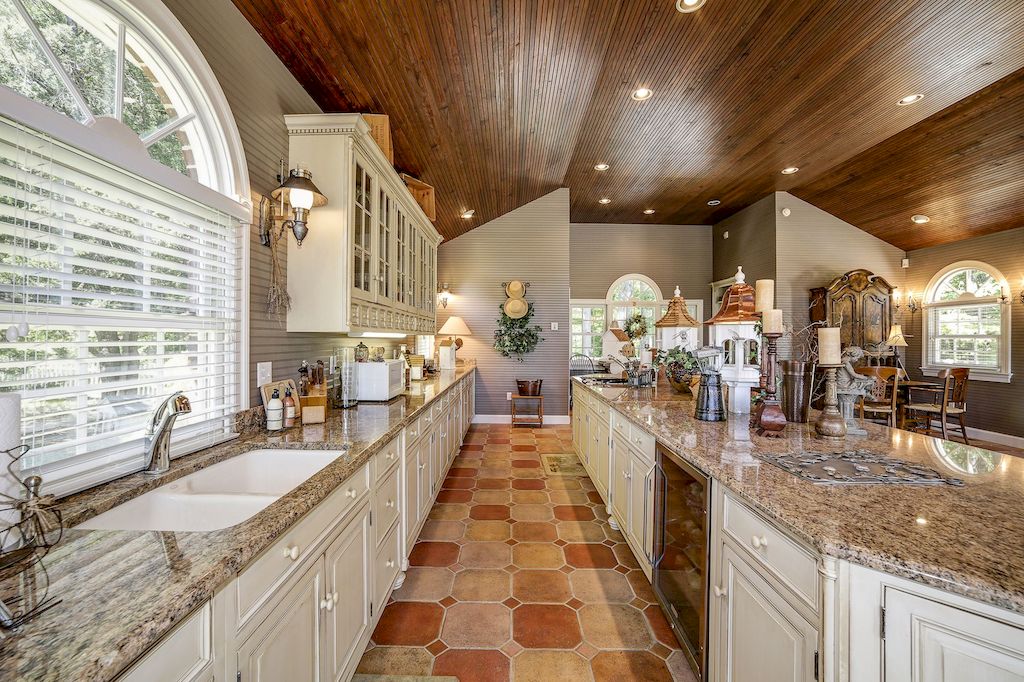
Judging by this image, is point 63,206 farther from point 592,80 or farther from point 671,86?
point 671,86

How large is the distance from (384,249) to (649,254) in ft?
20.0

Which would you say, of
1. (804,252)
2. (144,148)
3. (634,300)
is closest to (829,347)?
(144,148)

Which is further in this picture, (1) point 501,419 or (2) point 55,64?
(1) point 501,419

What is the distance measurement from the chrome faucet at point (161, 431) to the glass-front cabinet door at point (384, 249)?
1446 millimetres

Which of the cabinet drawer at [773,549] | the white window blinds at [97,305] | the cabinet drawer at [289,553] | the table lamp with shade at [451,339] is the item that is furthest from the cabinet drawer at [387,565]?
the table lamp with shade at [451,339]

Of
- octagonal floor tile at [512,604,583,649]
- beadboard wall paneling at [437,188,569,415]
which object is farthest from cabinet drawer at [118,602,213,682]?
beadboard wall paneling at [437,188,569,415]

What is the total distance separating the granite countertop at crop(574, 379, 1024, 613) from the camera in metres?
0.78

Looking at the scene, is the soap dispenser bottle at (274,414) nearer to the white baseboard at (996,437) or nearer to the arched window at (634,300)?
the arched window at (634,300)

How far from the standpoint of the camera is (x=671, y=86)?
3.49m

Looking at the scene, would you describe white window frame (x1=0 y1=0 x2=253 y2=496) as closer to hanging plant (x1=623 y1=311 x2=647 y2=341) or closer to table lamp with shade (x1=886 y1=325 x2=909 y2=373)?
hanging plant (x1=623 y1=311 x2=647 y2=341)

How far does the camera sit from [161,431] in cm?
125

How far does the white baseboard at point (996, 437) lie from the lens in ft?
17.1

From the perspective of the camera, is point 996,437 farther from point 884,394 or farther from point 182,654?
point 182,654

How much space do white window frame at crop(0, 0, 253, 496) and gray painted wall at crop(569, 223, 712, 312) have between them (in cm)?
636
